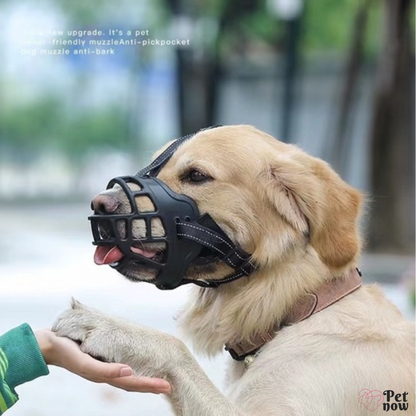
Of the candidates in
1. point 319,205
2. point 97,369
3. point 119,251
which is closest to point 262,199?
point 319,205

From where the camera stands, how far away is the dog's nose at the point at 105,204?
1.83 metres

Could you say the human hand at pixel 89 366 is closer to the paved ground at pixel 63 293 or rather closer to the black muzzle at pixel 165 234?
the black muzzle at pixel 165 234

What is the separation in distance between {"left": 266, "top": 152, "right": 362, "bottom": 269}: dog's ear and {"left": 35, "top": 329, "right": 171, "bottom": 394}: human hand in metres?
0.59

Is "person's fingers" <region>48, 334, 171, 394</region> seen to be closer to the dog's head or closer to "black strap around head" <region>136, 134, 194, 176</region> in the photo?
the dog's head

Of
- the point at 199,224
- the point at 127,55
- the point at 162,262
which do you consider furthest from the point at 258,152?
the point at 127,55

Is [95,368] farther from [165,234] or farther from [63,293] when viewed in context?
[63,293]

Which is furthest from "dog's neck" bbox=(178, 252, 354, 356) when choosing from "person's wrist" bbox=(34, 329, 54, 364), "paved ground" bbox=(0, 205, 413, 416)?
"person's wrist" bbox=(34, 329, 54, 364)

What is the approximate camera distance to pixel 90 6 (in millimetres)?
2520

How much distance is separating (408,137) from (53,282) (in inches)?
178

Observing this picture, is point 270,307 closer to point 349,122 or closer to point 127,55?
point 127,55

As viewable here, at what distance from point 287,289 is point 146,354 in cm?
46

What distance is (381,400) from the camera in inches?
74.3

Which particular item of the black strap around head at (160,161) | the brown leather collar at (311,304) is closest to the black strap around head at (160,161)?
the black strap around head at (160,161)

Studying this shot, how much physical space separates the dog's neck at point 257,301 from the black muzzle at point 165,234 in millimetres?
101
